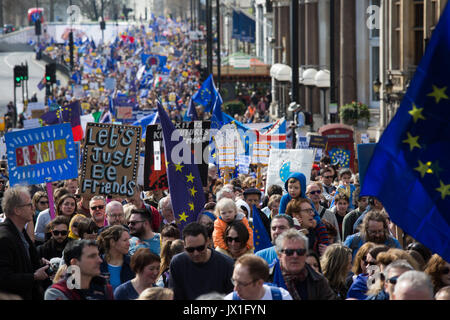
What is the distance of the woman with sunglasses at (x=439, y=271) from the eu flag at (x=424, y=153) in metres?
1.10

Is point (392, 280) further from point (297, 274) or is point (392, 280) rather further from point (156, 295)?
point (156, 295)

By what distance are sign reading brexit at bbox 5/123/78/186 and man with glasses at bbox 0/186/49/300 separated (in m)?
4.42

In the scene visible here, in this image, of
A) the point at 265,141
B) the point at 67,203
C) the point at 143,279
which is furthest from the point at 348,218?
the point at 265,141

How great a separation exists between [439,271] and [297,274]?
49.4 inches

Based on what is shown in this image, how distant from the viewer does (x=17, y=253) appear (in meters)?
7.21

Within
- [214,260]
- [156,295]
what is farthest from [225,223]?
[156,295]

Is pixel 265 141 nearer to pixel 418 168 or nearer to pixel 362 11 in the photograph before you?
pixel 418 168

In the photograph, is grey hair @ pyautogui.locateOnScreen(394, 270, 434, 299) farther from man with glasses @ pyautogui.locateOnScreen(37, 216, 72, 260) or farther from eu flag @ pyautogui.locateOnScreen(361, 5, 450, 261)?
man with glasses @ pyautogui.locateOnScreen(37, 216, 72, 260)

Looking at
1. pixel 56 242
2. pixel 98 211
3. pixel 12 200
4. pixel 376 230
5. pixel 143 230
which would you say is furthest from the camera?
pixel 98 211

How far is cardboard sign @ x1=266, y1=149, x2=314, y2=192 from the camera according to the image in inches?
556

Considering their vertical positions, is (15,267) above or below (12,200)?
below

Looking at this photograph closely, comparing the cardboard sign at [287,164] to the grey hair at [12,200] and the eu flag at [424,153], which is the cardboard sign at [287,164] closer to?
the grey hair at [12,200]

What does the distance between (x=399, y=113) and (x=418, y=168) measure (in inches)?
13.9
